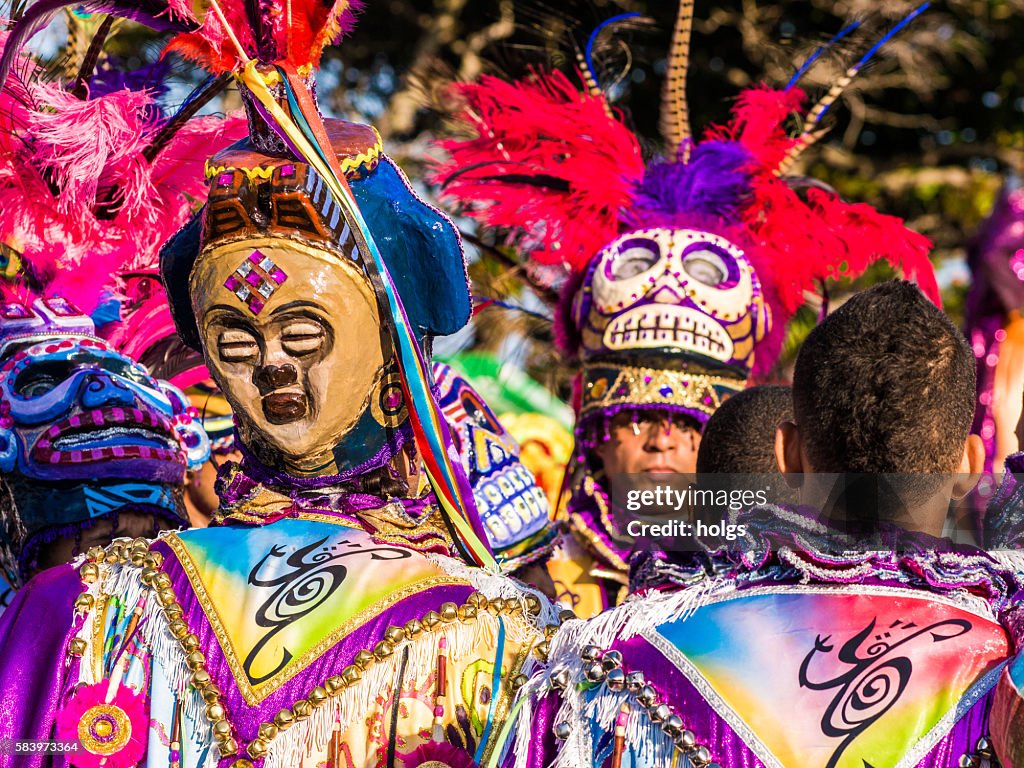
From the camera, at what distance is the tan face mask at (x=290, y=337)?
7.85 ft

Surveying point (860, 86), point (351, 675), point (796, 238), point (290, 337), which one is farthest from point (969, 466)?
point (860, 86)

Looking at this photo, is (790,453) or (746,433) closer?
(790,453)

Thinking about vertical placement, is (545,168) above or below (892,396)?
above

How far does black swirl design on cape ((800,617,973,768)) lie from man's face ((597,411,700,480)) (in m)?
2.11

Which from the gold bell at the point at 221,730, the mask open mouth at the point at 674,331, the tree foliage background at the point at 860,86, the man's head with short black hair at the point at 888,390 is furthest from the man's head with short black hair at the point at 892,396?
the tree foliage background at the point at 860,86

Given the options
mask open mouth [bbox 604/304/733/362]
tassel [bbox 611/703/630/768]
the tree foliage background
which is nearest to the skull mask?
Answer: mask open mouth [bbox 604/304/733/362]

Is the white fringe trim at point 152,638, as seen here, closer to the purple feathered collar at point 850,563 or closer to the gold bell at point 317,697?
the gold bell at point 317,697

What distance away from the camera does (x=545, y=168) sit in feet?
14.3

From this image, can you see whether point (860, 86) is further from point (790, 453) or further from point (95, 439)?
point (790, 453)

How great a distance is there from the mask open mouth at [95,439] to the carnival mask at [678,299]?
1543mm

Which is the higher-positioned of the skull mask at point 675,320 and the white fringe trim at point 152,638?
the skull mask at point 675,320

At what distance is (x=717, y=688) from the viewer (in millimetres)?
2012

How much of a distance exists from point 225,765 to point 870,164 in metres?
9.31

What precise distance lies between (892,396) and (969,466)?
169 millimetres
